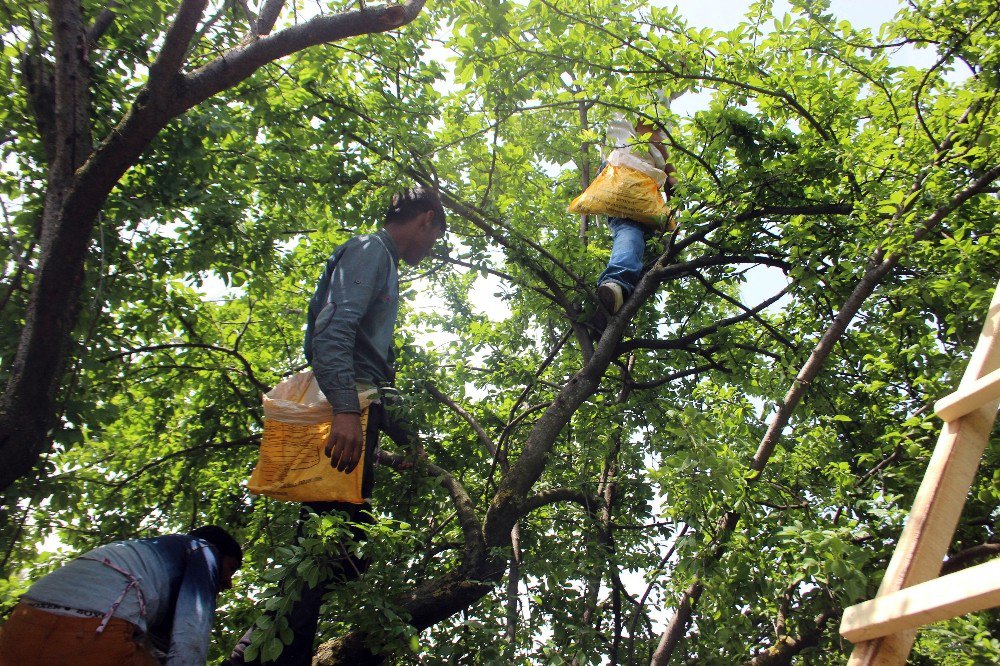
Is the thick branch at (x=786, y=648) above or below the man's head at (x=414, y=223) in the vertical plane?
below

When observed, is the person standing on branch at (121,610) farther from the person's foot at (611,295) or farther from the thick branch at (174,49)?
the person's foot at (611,295)

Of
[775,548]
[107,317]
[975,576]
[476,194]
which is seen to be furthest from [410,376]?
[975,576]

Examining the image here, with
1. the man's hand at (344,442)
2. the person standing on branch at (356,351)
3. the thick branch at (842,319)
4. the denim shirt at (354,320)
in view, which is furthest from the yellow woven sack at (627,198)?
the man's hand at (344,442)

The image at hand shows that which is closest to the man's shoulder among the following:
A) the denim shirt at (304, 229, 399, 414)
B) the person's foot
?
the denim shirt at (304, 229, 399, 414)

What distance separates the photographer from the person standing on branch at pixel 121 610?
237 centimetres

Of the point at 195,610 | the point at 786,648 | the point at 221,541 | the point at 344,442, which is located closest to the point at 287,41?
the point at 344,442

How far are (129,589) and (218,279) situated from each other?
118 inches

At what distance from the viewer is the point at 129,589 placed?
2.50 metres

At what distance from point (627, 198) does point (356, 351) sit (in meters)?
2.14

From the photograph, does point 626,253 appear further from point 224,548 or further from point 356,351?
point 224,548

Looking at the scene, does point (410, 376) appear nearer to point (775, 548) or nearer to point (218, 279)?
point (218, 279)

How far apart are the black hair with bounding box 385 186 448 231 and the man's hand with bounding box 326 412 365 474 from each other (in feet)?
4.01

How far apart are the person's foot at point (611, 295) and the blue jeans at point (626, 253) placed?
58 mm

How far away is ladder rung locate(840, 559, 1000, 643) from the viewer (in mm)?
1445
